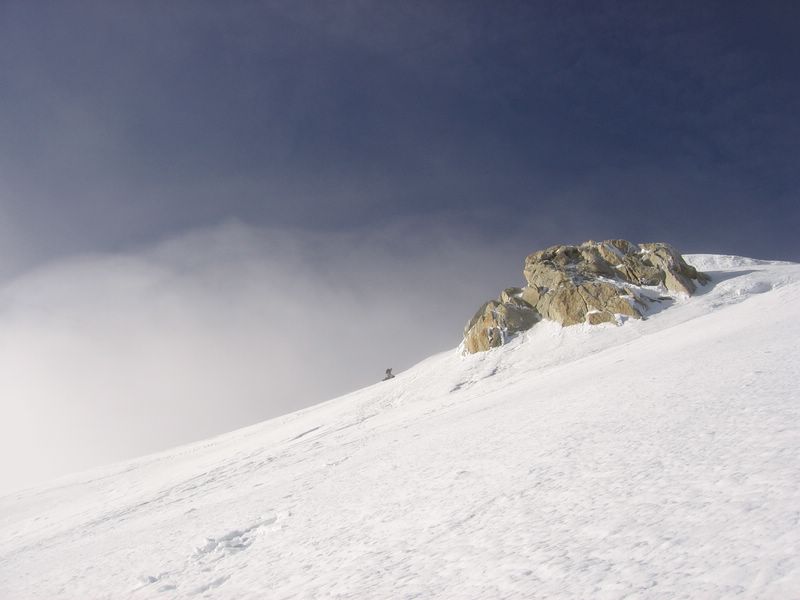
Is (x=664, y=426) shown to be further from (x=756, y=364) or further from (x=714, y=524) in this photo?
(x=756, y=364)

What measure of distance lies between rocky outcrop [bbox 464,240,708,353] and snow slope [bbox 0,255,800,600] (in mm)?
13791

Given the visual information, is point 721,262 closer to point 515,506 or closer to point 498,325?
point 498,325

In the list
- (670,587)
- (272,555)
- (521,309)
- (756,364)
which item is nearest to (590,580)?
(670,587)

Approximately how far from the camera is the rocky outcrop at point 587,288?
41250mm

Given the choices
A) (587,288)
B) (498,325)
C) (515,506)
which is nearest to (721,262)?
(587,288)

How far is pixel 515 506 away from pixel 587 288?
37799mm

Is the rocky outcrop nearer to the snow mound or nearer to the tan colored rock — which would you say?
the tan colored rock

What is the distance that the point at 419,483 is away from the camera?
43.0 ft

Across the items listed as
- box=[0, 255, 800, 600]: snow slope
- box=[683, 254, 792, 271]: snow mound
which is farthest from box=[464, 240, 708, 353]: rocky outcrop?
box=[0, 255, 800, 600]: snow slope

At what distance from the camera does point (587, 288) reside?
142 feet

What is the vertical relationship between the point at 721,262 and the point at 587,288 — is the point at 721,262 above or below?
above

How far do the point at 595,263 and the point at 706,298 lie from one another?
39.5ft

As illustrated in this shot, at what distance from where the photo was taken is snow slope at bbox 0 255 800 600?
244 inches

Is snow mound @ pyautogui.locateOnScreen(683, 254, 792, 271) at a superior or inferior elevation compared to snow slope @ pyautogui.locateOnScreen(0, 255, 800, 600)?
superior
